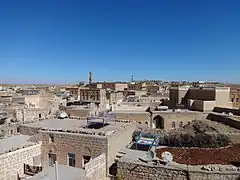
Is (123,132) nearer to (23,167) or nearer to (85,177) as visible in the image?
(85,177)

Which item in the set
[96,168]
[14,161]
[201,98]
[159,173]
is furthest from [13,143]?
[201,98]

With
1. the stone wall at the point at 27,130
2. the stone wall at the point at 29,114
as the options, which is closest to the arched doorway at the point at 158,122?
the stone wall at the point at 29,114

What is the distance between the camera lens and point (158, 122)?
29891mm

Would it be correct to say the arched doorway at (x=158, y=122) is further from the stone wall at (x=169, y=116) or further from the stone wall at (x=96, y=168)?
the stone wall at (x=96, y=168)

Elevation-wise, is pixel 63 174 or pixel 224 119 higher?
pixel 63 174

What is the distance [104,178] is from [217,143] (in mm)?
11182

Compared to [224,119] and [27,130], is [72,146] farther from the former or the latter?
[224,119]

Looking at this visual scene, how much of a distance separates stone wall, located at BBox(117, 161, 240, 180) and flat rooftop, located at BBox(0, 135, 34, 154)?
199 inches

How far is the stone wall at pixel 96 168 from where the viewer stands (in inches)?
362

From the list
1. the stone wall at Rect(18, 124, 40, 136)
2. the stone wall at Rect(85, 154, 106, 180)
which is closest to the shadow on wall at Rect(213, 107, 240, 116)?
the stone wall at Rect(85, 154, 106, 180)

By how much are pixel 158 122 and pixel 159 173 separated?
20464mm

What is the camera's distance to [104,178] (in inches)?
416

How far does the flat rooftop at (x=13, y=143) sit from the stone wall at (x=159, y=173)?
5046 millimetres

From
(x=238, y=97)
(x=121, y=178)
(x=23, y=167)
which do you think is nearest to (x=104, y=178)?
(x=121, y=178)
